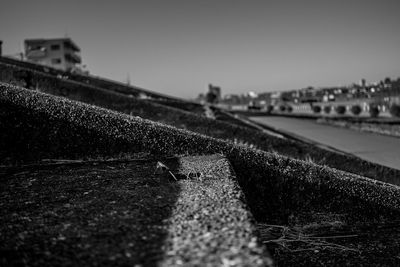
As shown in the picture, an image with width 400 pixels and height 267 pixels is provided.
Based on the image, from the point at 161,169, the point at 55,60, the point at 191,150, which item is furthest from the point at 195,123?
the point at 55,60

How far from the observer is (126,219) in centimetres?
194

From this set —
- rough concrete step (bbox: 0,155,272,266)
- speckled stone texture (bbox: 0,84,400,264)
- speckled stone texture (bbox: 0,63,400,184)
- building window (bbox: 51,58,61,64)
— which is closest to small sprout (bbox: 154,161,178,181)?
rough concrete step (bbox: 0,155,272,266)

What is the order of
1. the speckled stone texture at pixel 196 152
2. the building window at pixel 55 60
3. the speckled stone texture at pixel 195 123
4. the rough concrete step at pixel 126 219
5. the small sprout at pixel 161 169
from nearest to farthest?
the rough concrete step at pixel 126 219 → the small sprout at pixel 161 169 → the speckled stone texture at pixel 196 152 → the speckled stone texture at pixel 195 123 → the building window at pixel 55 60

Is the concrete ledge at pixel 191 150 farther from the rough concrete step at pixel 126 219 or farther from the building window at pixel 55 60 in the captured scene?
the building window at pixel 55 60

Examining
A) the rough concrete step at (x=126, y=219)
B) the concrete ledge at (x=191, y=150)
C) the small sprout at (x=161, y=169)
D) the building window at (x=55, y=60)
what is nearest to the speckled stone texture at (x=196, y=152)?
the concrete ledge at (x=191, y=150)

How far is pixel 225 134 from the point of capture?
7.37m

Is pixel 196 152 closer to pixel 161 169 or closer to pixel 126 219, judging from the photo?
pixel 161 169

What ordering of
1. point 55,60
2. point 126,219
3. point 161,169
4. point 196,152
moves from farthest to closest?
point 55,60
point 196,152
point 161,169
point 126,219

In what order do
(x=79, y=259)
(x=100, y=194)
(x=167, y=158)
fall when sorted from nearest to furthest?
(x=79, y=259) < (x=100, y=194) < (x=167, y=158)

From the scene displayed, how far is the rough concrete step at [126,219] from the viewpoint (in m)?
1.51

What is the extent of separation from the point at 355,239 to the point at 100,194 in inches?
93.4

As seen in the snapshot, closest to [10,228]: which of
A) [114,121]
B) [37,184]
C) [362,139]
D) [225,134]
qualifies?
[37,184]

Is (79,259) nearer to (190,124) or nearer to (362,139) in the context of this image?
(190,124)

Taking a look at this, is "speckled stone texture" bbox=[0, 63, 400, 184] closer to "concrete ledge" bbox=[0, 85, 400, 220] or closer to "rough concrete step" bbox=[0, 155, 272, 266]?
"concrete ledge" bbox=[0, 85, 400, 220]
